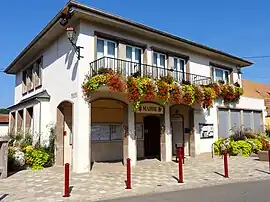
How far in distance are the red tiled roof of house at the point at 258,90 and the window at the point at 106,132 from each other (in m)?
14.1

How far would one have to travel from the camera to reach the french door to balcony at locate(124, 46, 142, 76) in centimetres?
1313

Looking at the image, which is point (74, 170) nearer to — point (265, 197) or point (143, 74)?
point (143, 74)

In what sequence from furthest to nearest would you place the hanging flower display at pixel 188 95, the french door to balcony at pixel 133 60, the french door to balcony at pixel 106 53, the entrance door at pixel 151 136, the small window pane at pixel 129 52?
the entrance door at pixel 151 136 < the hanging flower display at pixel 188 95 < the small window pane at pixel 129 52 < the french door to balcony at pixel 133 60 < the french door to balcony at pixel 106 53

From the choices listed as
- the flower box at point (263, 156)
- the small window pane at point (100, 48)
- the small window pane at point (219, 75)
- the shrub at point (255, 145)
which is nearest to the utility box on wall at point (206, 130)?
the shrub at point (255, 145)

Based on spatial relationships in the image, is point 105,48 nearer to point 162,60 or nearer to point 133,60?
point 133,60

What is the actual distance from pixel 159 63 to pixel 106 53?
3.52 meters

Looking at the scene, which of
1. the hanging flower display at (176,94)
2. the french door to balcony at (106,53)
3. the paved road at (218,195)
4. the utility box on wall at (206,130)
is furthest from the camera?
the utility box on wall at (206,130)

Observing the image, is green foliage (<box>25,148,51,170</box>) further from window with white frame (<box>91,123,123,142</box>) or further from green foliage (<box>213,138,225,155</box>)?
green foliage (<box>213,138,225,155</box>)

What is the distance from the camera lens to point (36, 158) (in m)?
12.5

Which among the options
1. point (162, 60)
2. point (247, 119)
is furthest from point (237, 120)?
point (162, 60)

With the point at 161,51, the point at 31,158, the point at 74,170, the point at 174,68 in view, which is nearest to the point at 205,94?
the point at 174,68

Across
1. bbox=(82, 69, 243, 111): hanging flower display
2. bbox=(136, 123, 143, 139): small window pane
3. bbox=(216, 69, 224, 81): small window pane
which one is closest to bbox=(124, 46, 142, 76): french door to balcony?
bbox=(82, 69, 243, 111): hanging flower display

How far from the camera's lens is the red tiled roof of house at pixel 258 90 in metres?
25.0

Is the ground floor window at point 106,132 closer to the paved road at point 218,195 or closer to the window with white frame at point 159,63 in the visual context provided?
the window with white frame at point 159,63
